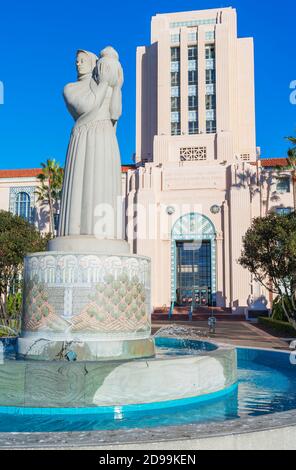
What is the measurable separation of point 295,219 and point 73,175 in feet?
48.3

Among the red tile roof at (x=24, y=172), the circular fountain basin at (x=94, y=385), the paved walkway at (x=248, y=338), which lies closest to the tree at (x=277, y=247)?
the paved walkway at (x=248, y=338)

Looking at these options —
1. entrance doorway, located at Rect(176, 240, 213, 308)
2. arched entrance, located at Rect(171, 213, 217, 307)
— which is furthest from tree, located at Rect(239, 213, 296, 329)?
entrance doorway, located at Rect(176, 240, 213, 308)

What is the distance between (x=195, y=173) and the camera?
139ft

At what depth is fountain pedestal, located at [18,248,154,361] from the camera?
25.7 ft

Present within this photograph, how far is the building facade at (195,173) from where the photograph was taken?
41.3 metres

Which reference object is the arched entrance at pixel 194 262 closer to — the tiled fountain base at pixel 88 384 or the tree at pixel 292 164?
the tree at pixel 292 164

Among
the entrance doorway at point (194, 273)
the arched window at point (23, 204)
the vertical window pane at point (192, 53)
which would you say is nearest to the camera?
the entrance doorway at point (194, 273)

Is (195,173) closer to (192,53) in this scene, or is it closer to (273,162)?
(273,162)

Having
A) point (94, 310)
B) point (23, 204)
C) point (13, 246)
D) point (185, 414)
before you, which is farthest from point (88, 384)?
point (23, 204)

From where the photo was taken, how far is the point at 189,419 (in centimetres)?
596

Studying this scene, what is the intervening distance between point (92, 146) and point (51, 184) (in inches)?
1389

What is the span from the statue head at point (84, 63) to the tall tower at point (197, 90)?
34.5m

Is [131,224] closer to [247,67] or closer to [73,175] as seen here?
[247,67]
